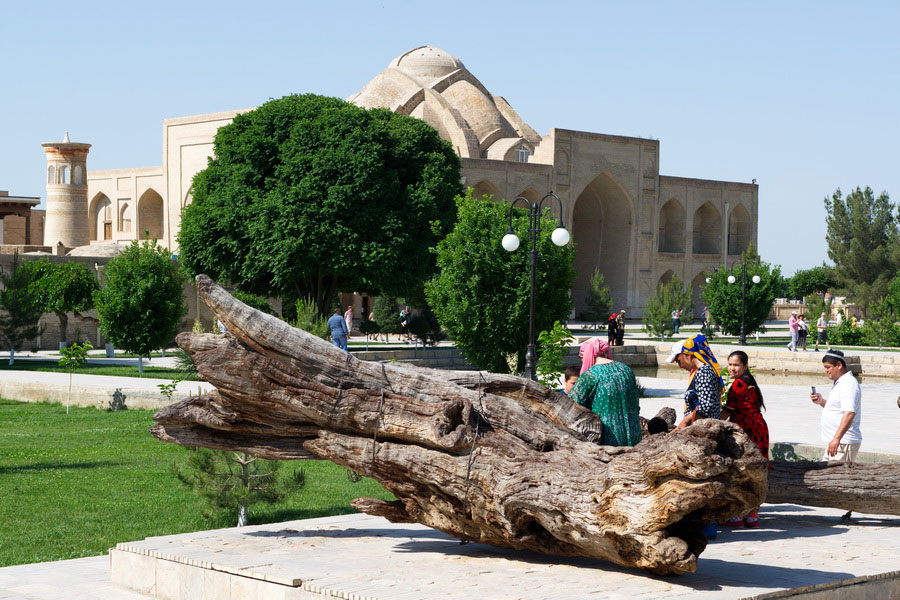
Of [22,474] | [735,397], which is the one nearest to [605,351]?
[735,397]

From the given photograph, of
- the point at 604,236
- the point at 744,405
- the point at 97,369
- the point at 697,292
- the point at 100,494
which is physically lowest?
the point at 100,494

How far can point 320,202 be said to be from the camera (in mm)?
25672

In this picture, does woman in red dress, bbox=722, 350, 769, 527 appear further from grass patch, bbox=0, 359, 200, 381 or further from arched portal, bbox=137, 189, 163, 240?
arched portal, bbox=137, 189, 163, 240

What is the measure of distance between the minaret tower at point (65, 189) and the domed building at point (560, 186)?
114 centimetres

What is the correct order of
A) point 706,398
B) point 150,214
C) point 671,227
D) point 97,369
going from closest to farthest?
point 706,398
point 97,369
point 150,214
point 671,227

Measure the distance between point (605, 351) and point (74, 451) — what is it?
728 cm

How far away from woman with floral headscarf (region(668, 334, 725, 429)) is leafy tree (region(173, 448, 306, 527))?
2.86m

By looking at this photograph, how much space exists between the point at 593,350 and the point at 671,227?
44.9m

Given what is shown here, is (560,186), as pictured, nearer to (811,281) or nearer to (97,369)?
(811,281)

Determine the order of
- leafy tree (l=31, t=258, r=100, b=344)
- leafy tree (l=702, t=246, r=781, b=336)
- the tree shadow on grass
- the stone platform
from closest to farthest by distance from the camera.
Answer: the stone platform
the tree shadow on grass
leafy tree (l=31, t=258, r=100, b=344)
leafy tree (l=702, t=246, r=781, b=336)

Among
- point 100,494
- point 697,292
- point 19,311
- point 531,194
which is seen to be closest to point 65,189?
point 531,194

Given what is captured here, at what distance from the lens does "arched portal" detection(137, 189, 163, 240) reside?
46.0m

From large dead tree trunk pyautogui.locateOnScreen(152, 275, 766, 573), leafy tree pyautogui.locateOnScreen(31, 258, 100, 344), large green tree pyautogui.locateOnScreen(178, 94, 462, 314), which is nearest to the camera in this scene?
large dead tree trunk pyautogui.locateOnScreen(152, 275, 766, 573)

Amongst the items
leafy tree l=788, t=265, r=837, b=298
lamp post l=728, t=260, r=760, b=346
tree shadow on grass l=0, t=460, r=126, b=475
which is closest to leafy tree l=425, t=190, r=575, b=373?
tree shadow on grass l=0, t=460, r=126, b=475
